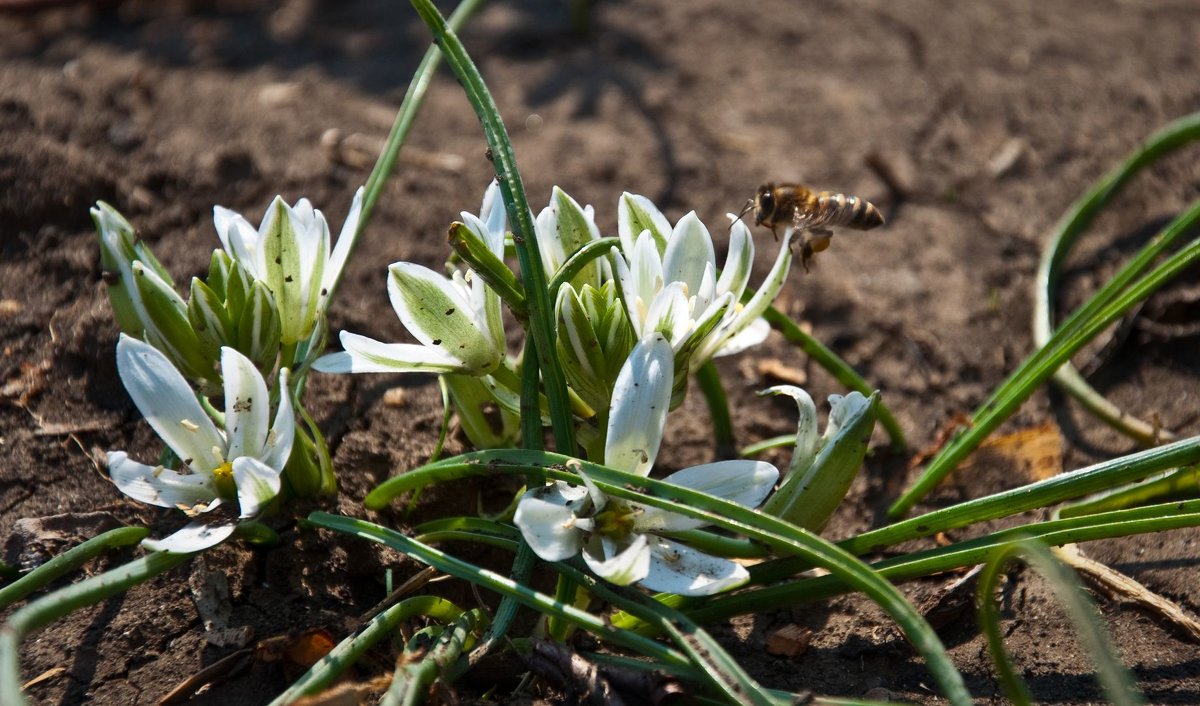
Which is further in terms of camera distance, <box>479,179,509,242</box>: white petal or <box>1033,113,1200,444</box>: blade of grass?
<box>1033,113,1200,444</box>: blade of grass

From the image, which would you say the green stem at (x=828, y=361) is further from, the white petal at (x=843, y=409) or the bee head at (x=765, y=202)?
the white petal at (x=843, y=409)

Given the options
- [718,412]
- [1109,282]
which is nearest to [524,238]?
[718,412]

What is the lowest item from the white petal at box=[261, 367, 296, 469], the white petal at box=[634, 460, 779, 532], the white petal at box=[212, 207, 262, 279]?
the white petal at box=[634, 460, 779, 532]

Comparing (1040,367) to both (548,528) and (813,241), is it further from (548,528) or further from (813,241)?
(548,528)

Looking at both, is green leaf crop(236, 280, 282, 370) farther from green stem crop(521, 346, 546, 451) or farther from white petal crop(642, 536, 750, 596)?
white petal crop(642, 536, 750, 596)

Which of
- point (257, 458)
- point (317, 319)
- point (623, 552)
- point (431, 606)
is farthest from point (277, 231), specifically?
point (623, 552)

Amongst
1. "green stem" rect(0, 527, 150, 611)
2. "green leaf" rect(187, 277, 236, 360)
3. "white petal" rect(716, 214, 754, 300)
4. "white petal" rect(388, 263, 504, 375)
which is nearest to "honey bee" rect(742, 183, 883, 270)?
"white petal" rect(716, 214, 754, 300)

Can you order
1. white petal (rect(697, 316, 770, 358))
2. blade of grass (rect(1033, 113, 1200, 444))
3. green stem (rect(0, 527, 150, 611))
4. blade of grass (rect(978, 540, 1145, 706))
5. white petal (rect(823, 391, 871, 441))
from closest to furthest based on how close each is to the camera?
1. blade of grass (rect(978, 540, 1145, 706))
2. green stem (rect(0, 527, 150, 611))
3. white petal (rect(823, 391, 871, 441))
4. white petal (rect(697, 316, 770, 358))
5. blade of grass (rect(1033, 113, 1200, 444))

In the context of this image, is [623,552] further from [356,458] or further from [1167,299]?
[1167,299]
